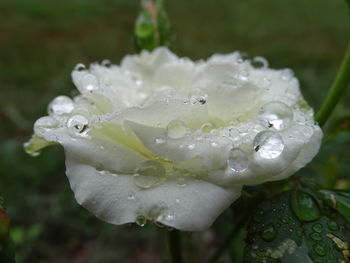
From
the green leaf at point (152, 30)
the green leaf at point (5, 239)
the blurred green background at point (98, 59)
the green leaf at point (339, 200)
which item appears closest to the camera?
the green leaf at point (5, 239)

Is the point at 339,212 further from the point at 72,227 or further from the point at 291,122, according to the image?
the point at 72,227

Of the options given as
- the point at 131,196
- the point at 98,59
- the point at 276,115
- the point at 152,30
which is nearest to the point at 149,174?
the point at 131,196

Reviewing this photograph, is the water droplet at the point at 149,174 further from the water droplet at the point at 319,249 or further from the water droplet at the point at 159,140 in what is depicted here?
the water droplet at the point at 319,249

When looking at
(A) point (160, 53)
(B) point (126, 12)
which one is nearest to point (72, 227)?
(A) point (160, 53)

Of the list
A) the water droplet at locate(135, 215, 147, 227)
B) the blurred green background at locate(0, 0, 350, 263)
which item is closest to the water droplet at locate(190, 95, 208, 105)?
the water droplet at locate(135, 215, 147, 227)

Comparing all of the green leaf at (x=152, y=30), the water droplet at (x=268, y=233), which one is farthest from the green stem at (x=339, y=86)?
the green leaf at (x=152, y=30)

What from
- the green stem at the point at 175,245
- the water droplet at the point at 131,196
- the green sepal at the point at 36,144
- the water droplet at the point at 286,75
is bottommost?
the green stem at the point at 175,245

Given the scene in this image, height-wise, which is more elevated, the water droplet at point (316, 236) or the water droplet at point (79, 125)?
the water droplet at point (79, 125)
